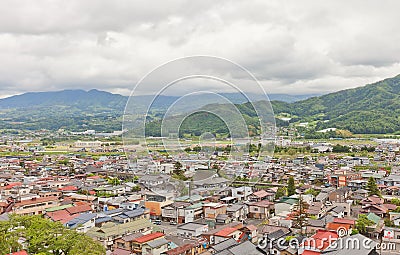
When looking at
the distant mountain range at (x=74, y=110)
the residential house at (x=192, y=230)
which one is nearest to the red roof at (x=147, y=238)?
the residential house at (x=192, y=230)

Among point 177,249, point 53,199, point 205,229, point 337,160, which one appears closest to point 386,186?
point 337,160

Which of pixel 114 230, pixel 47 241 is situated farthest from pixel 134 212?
pixel 47 241

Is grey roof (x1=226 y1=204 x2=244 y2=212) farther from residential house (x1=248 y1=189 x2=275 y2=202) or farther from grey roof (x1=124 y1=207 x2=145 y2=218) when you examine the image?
grey roof (x1=124 y1=207 x2=145 y2=218)

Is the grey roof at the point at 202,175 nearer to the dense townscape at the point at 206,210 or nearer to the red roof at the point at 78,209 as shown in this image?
the dense townscape at the point at 206,210

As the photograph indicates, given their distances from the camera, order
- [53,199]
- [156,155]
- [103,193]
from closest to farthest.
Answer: [156,155]
[53,199]
[103,193]

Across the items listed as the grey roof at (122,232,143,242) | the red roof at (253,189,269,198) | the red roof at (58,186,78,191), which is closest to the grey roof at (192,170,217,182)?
the grey roof at (122,232,143,242)

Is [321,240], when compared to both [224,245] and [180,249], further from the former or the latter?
[180,249]

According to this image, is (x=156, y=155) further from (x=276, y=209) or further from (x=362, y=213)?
(x=362, y=213)
